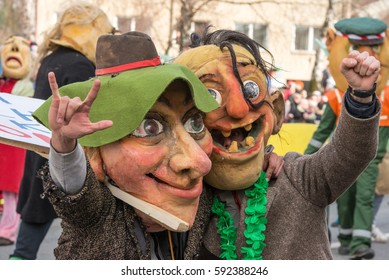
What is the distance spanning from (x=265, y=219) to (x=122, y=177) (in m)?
0.63

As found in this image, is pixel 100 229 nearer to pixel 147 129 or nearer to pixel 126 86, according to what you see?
pixel 147 129

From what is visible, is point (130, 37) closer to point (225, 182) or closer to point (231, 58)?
point (231, 58)

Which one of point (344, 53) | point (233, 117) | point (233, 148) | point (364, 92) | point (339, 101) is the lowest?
point (339, 101)

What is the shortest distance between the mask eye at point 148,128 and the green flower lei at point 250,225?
0.49m

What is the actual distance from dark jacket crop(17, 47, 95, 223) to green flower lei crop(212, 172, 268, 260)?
Answer: 233 centimetres

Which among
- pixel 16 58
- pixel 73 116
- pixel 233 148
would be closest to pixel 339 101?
pixel 16 58

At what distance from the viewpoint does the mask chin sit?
3238 millimetres

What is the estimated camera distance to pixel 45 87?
5598mm

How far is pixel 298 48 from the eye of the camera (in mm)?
38938

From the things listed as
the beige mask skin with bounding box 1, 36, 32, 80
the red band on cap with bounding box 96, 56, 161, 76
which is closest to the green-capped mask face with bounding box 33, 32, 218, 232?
the red band on cap with bounding box 96, 56, 161, 76

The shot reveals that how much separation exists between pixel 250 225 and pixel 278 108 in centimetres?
52

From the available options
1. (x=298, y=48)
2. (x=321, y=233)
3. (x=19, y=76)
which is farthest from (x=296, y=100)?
(x=298, y=48)

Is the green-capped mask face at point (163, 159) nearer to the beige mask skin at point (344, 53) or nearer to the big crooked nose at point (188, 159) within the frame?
the big crooked nose at point (188, 159)

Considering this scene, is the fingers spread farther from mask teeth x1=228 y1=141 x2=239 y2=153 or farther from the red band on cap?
mask teeth x1=228 y1=141 x2=239 y2=153
